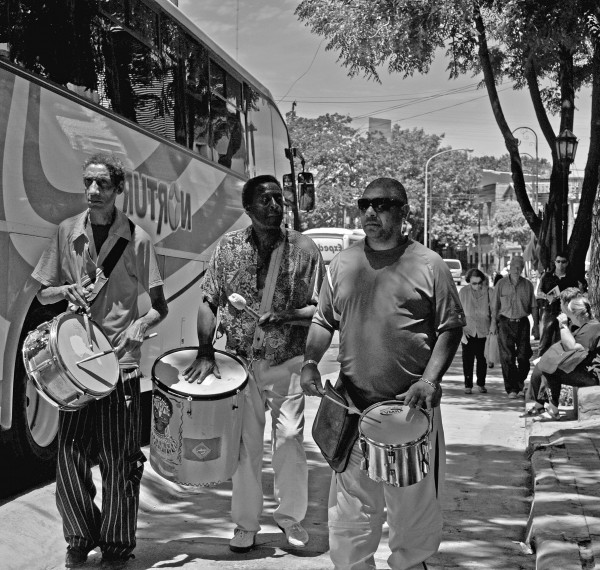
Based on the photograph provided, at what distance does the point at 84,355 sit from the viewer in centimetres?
471

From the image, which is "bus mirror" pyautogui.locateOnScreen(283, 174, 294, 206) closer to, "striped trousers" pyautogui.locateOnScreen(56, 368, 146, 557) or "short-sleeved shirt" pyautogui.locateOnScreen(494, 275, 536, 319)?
"short-sleeved shirt" pyautogui.locateOnScreen(494, 275, 536, 319)

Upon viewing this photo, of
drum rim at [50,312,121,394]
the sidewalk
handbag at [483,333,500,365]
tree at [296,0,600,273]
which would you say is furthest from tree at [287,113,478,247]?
drum rim at [50,312,121,394]

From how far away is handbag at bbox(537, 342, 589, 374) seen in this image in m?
9.44

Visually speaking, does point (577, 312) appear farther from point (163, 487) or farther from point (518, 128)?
point (518, 128)

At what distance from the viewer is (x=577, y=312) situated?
9.80 metres

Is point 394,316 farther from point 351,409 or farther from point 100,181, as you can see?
point 100,181

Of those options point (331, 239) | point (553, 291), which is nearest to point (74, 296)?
point (553, 291)

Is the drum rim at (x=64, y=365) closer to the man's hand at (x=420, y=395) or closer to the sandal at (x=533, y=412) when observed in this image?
the man's hand at (x=420, y=395)

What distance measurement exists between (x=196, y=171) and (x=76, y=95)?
9.21ft

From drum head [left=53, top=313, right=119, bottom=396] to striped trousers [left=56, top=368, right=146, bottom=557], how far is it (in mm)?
241

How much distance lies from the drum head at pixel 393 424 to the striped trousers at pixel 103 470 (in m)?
1.36

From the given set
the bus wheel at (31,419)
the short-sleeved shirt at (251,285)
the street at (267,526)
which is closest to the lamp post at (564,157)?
the street at (267,526)

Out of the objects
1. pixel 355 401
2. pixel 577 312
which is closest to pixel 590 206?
pixel 577 312

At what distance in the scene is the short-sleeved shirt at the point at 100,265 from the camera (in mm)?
4941
